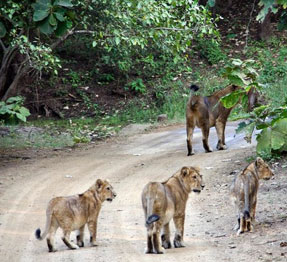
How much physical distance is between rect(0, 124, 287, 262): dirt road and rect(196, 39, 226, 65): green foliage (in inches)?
381

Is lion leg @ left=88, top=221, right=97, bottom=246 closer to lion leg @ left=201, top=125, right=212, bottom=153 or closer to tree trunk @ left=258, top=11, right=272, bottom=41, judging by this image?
lion leg @ left=201, top=125, right=212, bottom=153

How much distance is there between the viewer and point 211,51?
2825 cm

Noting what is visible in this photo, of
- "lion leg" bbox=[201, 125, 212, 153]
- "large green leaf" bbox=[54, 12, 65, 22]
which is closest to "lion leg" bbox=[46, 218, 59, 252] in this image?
"large green leaf" bbox=[54, 12, 65, 22]

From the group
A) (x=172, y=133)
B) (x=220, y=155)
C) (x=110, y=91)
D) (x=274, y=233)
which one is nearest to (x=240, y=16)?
(x=110, y=91)

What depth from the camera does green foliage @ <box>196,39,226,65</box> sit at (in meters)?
27.6

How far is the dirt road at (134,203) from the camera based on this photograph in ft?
27.6

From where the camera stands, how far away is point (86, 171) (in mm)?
14203

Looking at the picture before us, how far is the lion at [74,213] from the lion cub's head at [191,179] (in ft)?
3.06

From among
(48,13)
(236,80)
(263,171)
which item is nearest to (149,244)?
(263,171)

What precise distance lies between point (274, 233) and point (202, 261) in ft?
4.87

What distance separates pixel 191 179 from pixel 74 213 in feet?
5.09

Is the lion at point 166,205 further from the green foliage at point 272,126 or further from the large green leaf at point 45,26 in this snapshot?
the large green leaf at point 45,26

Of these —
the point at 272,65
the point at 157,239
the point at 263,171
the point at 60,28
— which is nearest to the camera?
the point at 157,239

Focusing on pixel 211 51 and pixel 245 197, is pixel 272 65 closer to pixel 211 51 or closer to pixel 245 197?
pixel 211 51
